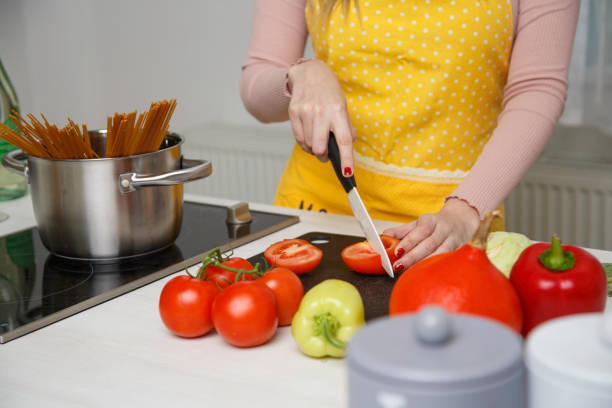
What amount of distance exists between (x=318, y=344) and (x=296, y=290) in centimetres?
10

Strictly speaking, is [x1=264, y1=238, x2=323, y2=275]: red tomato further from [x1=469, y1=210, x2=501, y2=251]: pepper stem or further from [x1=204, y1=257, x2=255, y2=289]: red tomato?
[x1=469, y1=210, x2=501, y2=251]: pepper stem

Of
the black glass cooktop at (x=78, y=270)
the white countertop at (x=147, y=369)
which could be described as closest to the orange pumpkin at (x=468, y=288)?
the white countertop at (x=147, y=369)

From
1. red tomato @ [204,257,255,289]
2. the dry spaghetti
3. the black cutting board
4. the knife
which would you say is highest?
the dry spaghetti

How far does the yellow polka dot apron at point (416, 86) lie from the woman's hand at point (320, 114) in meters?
0.23

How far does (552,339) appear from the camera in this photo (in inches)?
16.2

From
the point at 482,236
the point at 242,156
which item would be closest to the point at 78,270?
the point at 482,236

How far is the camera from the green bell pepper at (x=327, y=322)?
73cm

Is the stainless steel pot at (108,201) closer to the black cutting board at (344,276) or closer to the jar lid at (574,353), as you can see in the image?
the black cutting board at (344,276)

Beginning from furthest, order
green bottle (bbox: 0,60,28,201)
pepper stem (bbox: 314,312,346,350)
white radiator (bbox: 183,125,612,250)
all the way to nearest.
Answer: white radiator (bbox: 183,125,612,250), green bottle (bbox: 0,60,28,201), pepper stem (bbox: 314,312,346,350)

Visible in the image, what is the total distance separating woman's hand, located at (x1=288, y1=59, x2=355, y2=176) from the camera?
1031mm

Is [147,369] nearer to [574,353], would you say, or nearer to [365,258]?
[365,258]

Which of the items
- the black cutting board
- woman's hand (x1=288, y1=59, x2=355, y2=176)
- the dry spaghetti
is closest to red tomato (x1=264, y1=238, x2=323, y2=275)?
→ the black cutting board

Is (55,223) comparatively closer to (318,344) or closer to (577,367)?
(318,344)

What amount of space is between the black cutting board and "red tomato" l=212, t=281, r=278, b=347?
12cm
